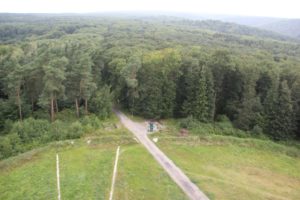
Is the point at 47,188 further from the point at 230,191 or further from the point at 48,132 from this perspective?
the point at 230,191

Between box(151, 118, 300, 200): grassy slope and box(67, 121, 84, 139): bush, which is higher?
box(67, 121, 84, 139): bush

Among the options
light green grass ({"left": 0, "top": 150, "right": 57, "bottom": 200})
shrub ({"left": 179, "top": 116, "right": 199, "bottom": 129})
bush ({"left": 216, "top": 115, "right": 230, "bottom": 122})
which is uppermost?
shrub ({"left": 179, "top": 116, "right": 199, "bottom": 129})

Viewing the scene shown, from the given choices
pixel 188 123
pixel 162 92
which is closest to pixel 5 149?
pixel 162 92

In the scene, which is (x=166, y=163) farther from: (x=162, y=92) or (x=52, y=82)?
(x=52, y=82)

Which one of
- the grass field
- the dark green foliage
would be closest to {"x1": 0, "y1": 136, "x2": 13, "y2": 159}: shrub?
the grass field

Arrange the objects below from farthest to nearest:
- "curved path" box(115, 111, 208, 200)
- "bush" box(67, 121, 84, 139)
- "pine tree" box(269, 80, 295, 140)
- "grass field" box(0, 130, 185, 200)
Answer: "pine tree" box(269, 80, 295, 140), "bush" box(67, 121, 84, 139), "grass field" box(0, 130, 185, 200), "curved path" box(115, 111, 208, 200)

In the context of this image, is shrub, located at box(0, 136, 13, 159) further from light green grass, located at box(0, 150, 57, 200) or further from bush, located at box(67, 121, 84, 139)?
bush, located at box(67, 121, 84, 139)
